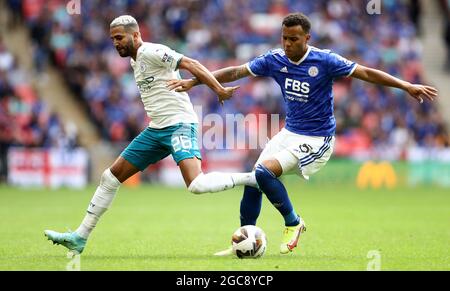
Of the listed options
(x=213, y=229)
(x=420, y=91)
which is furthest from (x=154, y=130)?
(x=213, y=229)

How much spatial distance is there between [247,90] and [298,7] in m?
4.24

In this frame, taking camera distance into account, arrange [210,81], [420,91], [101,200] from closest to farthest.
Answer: [210,81] < [420,91] < [101,200]

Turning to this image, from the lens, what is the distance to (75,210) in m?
17.6

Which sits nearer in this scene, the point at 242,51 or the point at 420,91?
the point at 420,91

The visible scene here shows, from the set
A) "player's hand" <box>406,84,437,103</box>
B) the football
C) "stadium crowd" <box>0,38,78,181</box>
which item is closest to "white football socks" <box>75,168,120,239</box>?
the football

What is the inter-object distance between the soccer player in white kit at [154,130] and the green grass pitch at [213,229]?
1.64 feet

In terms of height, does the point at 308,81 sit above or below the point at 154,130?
above

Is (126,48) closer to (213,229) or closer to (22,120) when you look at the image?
(213,229)

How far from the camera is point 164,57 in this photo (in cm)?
1003

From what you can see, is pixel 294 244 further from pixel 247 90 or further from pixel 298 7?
pixel 298 7

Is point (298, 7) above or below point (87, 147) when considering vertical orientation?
above

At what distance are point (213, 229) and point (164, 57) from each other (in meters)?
4.45

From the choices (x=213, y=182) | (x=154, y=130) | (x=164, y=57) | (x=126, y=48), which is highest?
(x=126, y=48)
